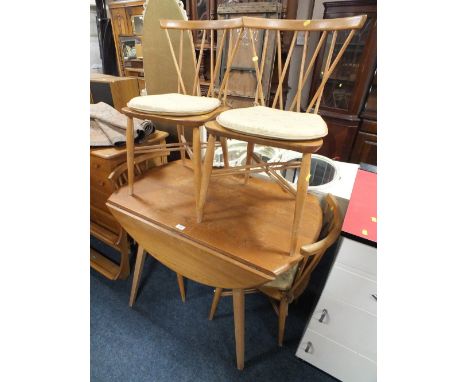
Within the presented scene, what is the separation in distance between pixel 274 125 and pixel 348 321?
2.59 feet

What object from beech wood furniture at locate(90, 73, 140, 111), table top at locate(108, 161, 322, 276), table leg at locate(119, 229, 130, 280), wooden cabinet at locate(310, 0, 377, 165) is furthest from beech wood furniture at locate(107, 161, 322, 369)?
wooden cabinet at locate(310, 0, 377, 165)

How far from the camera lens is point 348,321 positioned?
940 mm

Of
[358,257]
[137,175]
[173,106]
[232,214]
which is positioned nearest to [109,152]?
[137,175]

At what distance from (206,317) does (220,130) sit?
1.04m

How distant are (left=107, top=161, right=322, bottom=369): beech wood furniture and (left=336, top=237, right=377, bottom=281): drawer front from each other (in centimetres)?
12

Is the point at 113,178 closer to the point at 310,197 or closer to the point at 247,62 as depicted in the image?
the point at 310,197

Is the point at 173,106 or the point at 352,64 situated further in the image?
the point at 352,64

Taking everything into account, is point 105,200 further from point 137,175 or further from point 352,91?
point 352,91

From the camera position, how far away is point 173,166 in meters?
1.47

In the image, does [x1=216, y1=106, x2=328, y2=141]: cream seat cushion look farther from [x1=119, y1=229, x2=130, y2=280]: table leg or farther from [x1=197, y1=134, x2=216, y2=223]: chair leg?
[x1=119, y1=229, x2=130, y2=280]: table leg

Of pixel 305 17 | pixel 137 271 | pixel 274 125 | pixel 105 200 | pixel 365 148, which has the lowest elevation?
pixel 137 271
